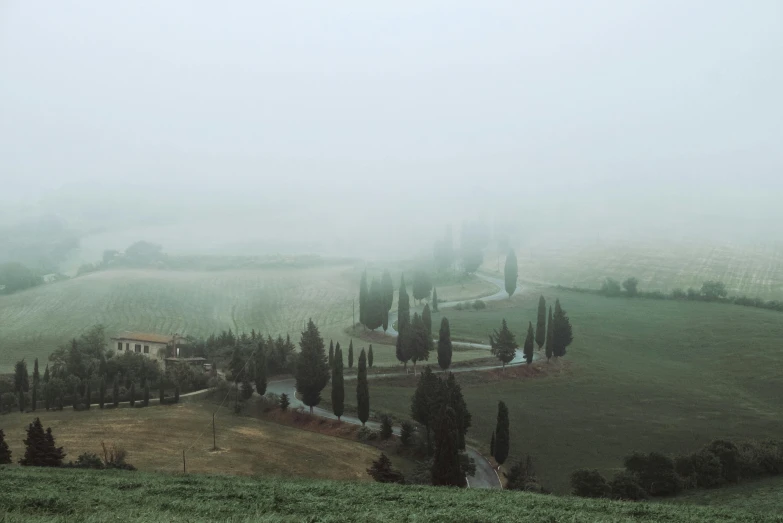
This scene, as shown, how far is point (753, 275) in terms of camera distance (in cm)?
11394

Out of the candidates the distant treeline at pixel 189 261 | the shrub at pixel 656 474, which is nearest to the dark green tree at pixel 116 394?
the shrub at pixel 656 474

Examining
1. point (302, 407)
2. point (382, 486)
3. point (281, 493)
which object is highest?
point (281, 493)

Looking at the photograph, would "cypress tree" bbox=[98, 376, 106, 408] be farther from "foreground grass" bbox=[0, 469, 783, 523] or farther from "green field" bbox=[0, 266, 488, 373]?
"foreground grass" bbox=[0, 469, 783, 523]

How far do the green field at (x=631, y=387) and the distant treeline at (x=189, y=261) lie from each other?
2298 inches

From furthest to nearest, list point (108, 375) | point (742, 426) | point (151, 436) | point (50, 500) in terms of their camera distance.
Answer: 1. point (108, 375)
2. point (742, 426)
3. point (151, 436)
4. point (50, 500)

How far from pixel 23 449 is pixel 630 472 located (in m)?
40.7

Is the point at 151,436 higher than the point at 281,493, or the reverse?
the point at 281,493

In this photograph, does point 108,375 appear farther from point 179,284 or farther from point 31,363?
point 179,284

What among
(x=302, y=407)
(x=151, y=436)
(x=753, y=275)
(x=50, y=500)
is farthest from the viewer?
(x=753, y=275)

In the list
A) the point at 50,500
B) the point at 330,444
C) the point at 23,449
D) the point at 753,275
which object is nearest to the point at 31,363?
the point at 23,449

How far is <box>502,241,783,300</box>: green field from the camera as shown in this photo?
366ft

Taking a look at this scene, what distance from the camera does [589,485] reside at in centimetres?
3312

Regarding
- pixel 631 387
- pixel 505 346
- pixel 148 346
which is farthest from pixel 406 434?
pixel 148 346

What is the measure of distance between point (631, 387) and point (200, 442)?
44.8m
